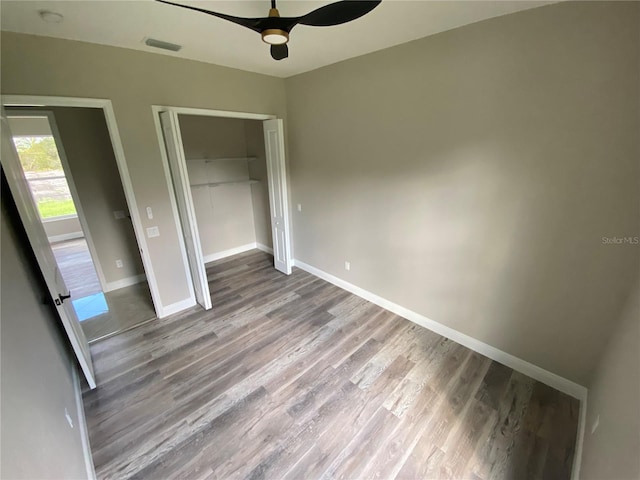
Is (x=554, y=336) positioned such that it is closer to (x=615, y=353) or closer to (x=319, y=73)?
(x=615, y=353)

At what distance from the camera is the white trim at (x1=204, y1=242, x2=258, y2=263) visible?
4.82 meters

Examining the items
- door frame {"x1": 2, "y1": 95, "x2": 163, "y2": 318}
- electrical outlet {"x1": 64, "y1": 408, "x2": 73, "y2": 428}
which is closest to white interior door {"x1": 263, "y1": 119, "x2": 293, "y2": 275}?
door frame {"x1": 2, "y1": 95, "x2": 163, "y2": 318}

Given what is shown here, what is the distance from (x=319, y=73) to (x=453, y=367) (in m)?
3.56

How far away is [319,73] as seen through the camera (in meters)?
3.21

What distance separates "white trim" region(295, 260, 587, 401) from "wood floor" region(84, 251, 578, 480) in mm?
69

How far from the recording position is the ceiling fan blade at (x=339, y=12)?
3.97ft

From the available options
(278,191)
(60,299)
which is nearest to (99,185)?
(60,299)

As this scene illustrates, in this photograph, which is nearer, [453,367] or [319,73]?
[453,367]

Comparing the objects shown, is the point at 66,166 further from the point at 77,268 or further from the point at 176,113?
the point at 77,268

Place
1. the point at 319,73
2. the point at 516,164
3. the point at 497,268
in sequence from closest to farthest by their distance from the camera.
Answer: the point at 516,164, the point at 497,268, the point at 319,73

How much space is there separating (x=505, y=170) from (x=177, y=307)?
12.5 feet

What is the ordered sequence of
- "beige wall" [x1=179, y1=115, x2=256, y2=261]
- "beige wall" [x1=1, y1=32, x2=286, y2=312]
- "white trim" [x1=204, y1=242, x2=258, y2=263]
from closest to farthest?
"beige wall" [x1=1, y1=32, x2=286, y2=312] < "beige wall" [x1=179, y1=115, x2=256, y2=261] < "white trim" [x1=204, y1=242, x2=258, y2=263]

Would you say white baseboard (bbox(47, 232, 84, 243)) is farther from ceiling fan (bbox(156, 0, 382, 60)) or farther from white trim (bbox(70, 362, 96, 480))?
ceiling fan (bbox(156, 0, 382, 60))

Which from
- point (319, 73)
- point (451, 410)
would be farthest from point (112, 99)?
point (451, 410)
